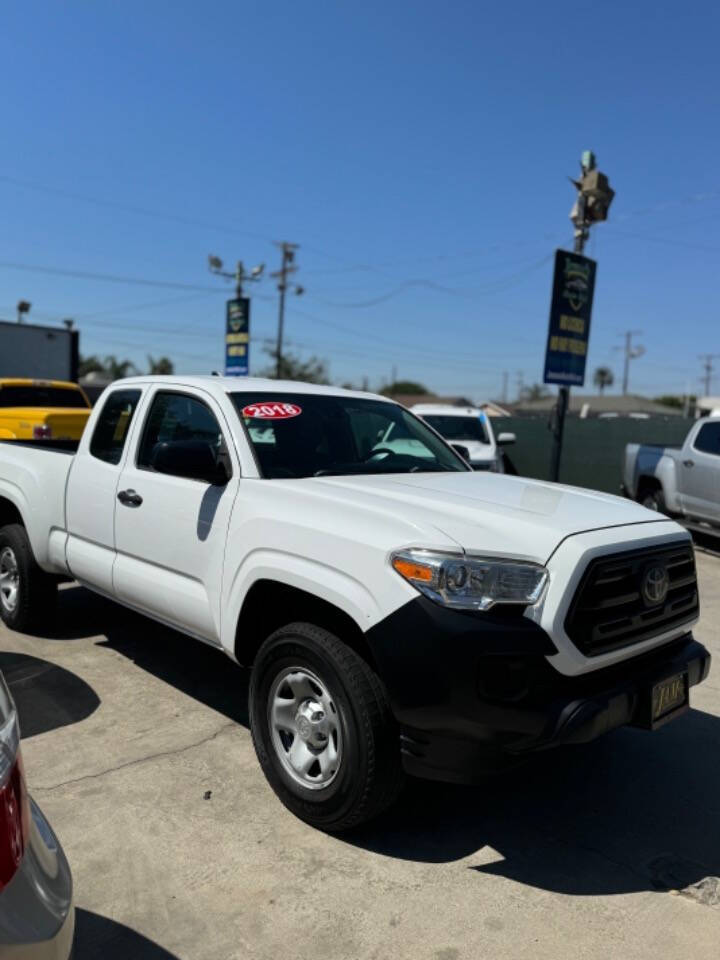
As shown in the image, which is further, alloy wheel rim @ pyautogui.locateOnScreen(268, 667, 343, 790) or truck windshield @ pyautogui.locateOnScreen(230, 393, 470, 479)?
truck windshield @ pyautogui.locateOnScreen(230, 393, 470, 479)

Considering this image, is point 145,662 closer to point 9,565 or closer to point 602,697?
point 9,565

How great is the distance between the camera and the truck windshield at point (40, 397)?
40.8 feet

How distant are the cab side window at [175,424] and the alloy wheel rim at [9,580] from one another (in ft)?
5.48

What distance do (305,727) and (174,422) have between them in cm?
198

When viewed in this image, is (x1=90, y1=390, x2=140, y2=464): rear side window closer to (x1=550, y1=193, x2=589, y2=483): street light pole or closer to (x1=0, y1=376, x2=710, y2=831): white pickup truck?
(x1=0, y1=376, x2=710, y2=831): white pickup truck

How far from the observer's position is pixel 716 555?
1013 centimetres

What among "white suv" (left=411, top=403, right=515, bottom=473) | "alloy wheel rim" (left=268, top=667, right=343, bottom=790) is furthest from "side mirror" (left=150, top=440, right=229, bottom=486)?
"white suv" (left=411, top=403, right=515, bottom=473)

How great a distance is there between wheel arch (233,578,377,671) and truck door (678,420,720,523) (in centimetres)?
780

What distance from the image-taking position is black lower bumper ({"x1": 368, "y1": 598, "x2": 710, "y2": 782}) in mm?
2627

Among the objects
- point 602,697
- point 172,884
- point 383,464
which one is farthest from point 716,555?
point 172,884

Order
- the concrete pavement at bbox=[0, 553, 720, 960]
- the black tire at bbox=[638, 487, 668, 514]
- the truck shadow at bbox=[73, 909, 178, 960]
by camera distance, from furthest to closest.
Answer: the black tire at bbox=[638, 487, 668, 514]
the concrete pavement at bbox=[0, 553, 720, 960]
the truck shadow at bbox=[73, 909, 178, 960]

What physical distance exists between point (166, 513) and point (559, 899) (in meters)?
2.49

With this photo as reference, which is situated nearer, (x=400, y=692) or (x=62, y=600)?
(x=400, y=692)

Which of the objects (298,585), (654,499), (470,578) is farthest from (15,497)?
(654,499)
